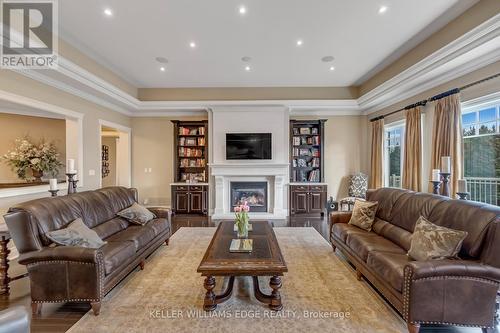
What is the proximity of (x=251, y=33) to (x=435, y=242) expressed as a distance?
3.78m

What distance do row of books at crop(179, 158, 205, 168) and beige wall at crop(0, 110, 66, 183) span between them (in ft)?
9.83

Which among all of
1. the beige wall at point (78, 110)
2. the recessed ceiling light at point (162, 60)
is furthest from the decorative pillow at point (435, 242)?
the beige wall at point (78, 110)

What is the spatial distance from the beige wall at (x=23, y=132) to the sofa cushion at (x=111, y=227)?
363 cm

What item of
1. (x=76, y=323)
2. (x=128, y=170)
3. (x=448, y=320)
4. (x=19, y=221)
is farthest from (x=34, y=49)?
(x=448, y=320)

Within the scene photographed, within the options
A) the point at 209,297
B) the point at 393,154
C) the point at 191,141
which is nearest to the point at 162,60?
the point at 191,141

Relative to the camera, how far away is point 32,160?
4.76m

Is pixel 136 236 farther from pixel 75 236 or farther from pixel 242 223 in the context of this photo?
pixel 242 223

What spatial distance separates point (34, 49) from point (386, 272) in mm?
5167

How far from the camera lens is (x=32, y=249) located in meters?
2.31

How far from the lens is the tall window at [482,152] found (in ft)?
11.4

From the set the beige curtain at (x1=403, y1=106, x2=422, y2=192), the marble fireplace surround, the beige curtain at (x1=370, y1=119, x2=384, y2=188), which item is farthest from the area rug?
the beige curtain at (x1=370, y1=119, x2=384, y2=188)

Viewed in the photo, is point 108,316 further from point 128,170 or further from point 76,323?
point 128,170

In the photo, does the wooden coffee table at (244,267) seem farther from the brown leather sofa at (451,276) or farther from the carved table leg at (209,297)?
the brown leather sofa at (451,276)

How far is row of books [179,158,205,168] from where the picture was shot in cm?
700
